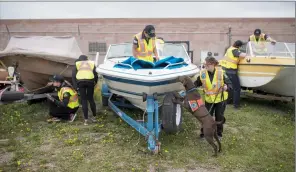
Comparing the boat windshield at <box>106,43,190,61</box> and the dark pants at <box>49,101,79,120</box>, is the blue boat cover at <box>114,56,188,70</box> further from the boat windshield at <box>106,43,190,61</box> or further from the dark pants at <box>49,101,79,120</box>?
the dark pants at <box>49,101,79,120</box>

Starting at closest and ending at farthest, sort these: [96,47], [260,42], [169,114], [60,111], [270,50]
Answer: [169,114], [60,111], [270,50], [260,42], [96,47]

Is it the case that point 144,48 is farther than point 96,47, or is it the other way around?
point 96,47

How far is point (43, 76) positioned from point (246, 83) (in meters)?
5.15

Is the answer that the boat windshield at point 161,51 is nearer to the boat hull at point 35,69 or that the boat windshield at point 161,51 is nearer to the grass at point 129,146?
the boat hull at point 35,69

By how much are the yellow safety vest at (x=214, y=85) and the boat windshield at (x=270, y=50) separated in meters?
2.80

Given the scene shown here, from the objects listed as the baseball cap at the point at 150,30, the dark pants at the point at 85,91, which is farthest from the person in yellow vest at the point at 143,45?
the dark pants at the point at 85,91

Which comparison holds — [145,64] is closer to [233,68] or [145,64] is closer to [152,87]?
[152,87]

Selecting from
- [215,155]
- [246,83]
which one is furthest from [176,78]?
[246,83]

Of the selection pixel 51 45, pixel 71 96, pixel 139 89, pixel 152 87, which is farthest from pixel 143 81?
pixel 51 45

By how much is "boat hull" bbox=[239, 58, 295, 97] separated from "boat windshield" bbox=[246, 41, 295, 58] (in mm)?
400

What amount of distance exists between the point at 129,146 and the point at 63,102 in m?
2.03

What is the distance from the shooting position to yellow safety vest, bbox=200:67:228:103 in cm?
496

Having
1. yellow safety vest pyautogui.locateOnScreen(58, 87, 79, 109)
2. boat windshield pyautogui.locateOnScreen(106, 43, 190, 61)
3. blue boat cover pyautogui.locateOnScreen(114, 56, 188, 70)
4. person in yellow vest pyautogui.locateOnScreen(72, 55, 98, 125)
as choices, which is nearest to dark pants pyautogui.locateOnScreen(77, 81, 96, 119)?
person in yellow vest pyautogui.locateOnScreen(72, 55, 98, 125)

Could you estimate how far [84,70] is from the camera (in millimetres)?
5930
